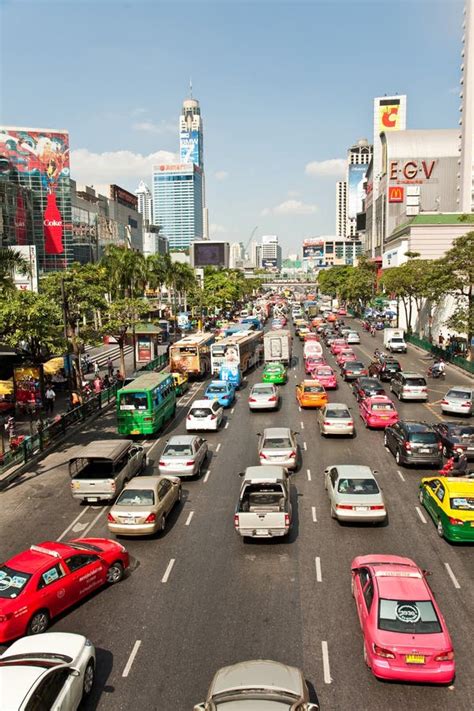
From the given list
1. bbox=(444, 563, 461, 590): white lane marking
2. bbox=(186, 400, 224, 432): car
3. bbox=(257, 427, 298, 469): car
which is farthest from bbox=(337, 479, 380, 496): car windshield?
bbox=(186, 400, 224, 432): car

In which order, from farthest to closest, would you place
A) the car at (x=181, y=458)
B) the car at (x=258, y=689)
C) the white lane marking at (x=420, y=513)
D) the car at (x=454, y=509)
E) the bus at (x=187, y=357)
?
1. the bus at (x=187, y=357)
2. the car at (x=181, y=458)
3. the white lane marking at (x=420, y=513)
4. the car at (x=454, y=509)
5. the car at (x=258, y=689)

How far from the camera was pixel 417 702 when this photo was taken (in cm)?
996

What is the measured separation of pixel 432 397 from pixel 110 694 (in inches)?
1247

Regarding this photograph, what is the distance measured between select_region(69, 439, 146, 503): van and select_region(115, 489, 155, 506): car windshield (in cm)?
268

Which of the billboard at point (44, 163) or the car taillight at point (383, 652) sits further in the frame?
the billboard at point (44, 163)

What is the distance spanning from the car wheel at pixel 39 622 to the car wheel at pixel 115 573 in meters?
2.13

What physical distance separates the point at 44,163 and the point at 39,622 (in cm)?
10009

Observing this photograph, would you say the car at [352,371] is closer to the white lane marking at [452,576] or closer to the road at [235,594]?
the road at [235,594]

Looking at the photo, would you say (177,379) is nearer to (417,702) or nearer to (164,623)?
(164,623)

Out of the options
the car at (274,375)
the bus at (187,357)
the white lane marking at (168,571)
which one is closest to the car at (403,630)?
the white lane marking at (168,571)

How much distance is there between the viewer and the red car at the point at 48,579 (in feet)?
38.4

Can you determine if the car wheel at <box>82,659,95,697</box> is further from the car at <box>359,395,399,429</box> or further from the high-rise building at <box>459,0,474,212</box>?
the high-rise building at <box>459,0,474,212</box>

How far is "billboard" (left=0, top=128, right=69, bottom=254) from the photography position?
9806cm

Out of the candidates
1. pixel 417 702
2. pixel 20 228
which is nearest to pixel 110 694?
pixel 417 702
